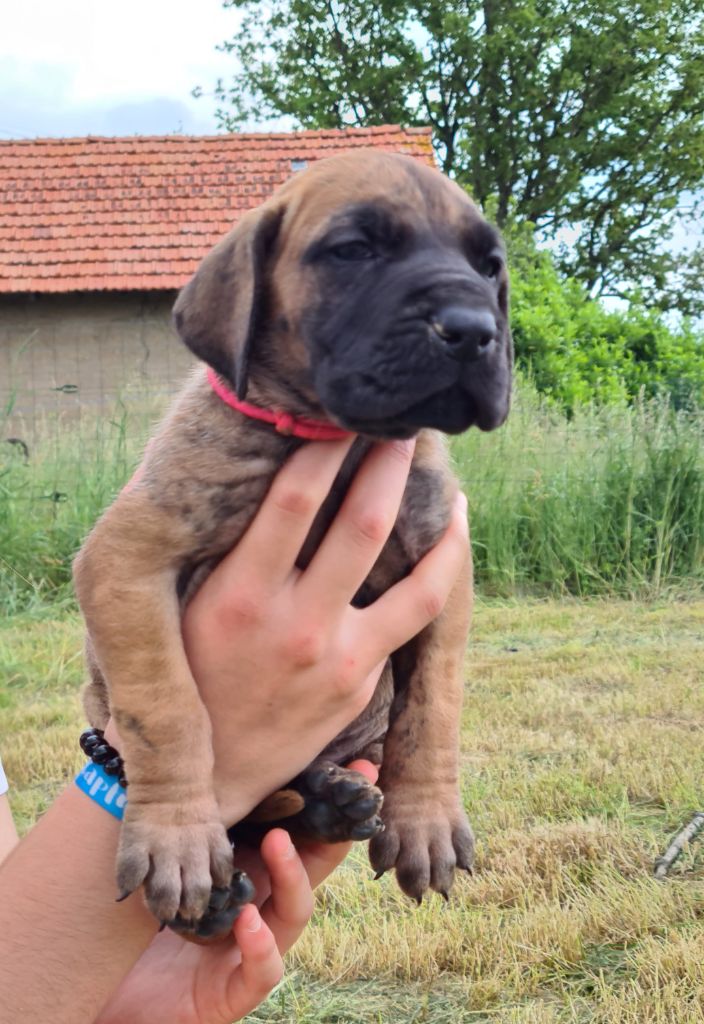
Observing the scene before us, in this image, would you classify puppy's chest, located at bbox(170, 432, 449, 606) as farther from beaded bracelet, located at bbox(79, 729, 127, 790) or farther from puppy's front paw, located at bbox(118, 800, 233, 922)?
puppy's front paw, located at bbox(118, 800, 233, 922)

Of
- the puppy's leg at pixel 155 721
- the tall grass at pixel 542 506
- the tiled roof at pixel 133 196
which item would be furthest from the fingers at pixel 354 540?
the tiled roof at pixel 133 196

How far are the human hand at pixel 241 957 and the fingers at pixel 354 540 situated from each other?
50cm

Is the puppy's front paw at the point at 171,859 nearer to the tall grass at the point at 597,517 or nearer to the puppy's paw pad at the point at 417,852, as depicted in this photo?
the puppy's paw pad at the point at 417,852

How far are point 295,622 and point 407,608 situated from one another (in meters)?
0.25

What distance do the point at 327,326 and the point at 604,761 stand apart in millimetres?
3218

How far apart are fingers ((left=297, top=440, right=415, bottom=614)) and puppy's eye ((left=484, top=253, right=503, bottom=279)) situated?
1.71 feet

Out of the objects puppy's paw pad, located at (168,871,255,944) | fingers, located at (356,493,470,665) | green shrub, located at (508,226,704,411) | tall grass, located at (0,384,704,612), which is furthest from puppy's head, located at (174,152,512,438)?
green shrub, located at (508,226,704,411)

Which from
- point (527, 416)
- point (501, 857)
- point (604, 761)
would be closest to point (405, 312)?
point (501, 857)

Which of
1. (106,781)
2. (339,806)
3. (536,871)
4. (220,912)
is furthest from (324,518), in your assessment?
(536,871)

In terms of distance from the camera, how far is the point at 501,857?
3.95 m

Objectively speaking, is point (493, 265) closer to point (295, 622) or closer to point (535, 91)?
point (295, 622)

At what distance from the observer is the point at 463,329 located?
2.11 m

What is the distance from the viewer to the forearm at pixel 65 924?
2230 mm

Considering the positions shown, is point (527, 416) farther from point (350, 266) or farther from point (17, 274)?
point (17, 274)
